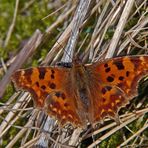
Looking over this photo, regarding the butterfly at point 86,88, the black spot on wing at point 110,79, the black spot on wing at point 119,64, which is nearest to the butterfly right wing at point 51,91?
the butterfly at point 86,88

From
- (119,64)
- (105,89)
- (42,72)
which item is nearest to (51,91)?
(42,72)

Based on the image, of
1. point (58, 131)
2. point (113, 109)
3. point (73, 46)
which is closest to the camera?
point (113, 109)

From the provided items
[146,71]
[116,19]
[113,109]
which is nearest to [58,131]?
[113,109]

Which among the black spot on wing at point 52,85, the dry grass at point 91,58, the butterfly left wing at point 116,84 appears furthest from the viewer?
the dry grass at point 91,58

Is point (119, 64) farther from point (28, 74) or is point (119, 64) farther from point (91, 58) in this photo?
point (28, 74)

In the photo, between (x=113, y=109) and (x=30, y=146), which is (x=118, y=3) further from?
(x=30, y=146)

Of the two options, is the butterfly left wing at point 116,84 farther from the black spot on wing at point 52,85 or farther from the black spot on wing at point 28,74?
the black spot on wing at point 28,74

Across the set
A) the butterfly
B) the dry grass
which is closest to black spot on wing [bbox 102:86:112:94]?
the butterfly

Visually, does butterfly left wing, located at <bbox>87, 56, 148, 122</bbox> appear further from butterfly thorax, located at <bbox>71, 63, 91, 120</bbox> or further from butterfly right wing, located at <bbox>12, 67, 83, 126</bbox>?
butterfly right wing, located at <bbox>12, 67, 83, 126</bbox>
